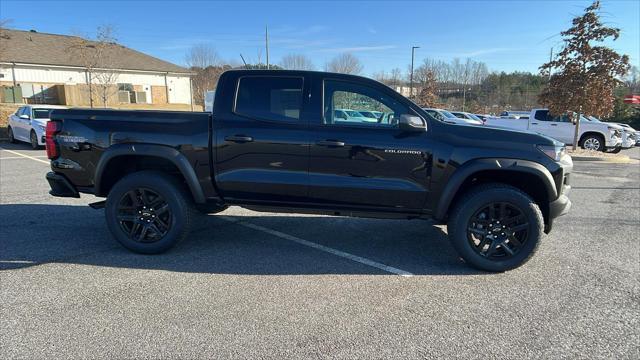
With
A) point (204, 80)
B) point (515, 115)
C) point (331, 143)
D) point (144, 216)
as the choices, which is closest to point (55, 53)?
point (204, 80)

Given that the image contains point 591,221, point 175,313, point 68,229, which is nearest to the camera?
point 175,313

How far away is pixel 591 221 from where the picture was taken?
20.4 feet

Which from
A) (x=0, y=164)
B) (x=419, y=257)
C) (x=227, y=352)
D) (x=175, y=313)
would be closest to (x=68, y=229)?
(x=175, y=313)

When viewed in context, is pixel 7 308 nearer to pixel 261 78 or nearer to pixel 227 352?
pixel 227 352

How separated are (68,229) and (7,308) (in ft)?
7.16

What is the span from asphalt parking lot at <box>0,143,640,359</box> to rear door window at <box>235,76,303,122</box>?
5.08 feet

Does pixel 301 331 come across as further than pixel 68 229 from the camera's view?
No

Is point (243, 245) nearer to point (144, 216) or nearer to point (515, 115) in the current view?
point (144, 216)

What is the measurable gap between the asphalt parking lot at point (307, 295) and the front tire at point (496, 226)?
0.18 metres

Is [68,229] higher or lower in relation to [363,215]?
lower

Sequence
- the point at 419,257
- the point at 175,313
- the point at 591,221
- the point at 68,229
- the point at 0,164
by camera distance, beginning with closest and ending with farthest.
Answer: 1. the point at 175,313
2. the point at 419,257
3. the point at 68,229
4. the point at 591,221
5. the point at 0,164

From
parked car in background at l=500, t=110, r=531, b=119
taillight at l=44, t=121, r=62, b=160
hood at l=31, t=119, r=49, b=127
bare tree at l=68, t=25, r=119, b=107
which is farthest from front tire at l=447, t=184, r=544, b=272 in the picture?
bare tree at l=68, t=25, r=119, b=107

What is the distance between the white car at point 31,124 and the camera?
13.7 meters

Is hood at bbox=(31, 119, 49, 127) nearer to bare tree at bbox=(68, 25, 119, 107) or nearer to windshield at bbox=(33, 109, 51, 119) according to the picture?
windshield at bbox=(33, 109, 51, 119)
